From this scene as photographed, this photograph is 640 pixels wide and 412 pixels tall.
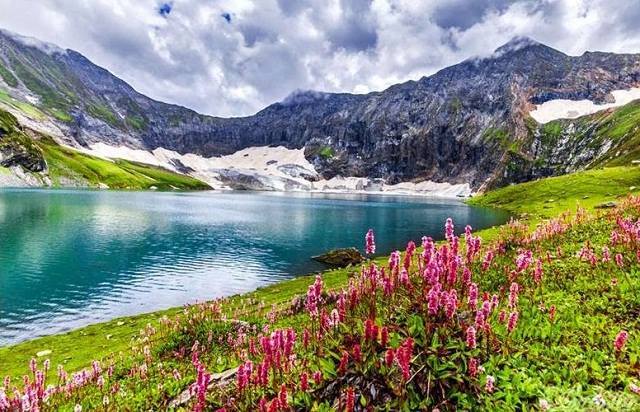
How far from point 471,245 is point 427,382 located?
184 inches

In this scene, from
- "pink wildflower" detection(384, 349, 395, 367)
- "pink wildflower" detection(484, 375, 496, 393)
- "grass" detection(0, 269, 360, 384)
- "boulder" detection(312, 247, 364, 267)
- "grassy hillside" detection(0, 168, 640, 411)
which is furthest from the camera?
"boulder" detection(312, 247, 364, 267)

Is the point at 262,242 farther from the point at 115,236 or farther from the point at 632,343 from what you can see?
the point at 632,343

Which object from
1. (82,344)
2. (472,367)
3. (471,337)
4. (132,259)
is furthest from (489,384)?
(132,259)

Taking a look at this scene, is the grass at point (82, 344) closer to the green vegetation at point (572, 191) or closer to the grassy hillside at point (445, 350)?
the grassy hillside at point (445, 350)

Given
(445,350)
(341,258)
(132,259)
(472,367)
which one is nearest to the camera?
(472,367)

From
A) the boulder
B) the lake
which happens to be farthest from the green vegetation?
the boulder

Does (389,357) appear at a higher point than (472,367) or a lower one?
higher

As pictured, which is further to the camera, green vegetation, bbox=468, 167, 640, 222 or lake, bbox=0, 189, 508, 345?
green vegetation, bbox=468, 167, 640, 222

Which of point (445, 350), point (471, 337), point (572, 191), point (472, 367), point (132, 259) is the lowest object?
point (132, 259)

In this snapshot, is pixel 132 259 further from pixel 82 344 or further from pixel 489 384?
pixel 489 384

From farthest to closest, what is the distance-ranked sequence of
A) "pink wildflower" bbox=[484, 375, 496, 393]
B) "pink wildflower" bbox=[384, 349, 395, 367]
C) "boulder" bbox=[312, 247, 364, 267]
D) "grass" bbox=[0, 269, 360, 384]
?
"boulder" bbox=[312, 247, 364, 267] < "grass" bbox=[0, 269, 360, 384] < "pink wildflower" bbox=[484, 375, 496, 393] < "pink wildflower" bbox=[384, 349, 395, 367]

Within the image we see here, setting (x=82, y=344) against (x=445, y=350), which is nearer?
(x=445, y=350)

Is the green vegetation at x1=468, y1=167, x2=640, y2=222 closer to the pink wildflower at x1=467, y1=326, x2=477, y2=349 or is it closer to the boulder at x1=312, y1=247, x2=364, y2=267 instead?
the boulder at x1=312, y1=247, x2=364, y2=267

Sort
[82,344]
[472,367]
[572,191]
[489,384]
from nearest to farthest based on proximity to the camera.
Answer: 1. [489,384]
2. [472,367]
3. [82,344]
4. [572,191]
